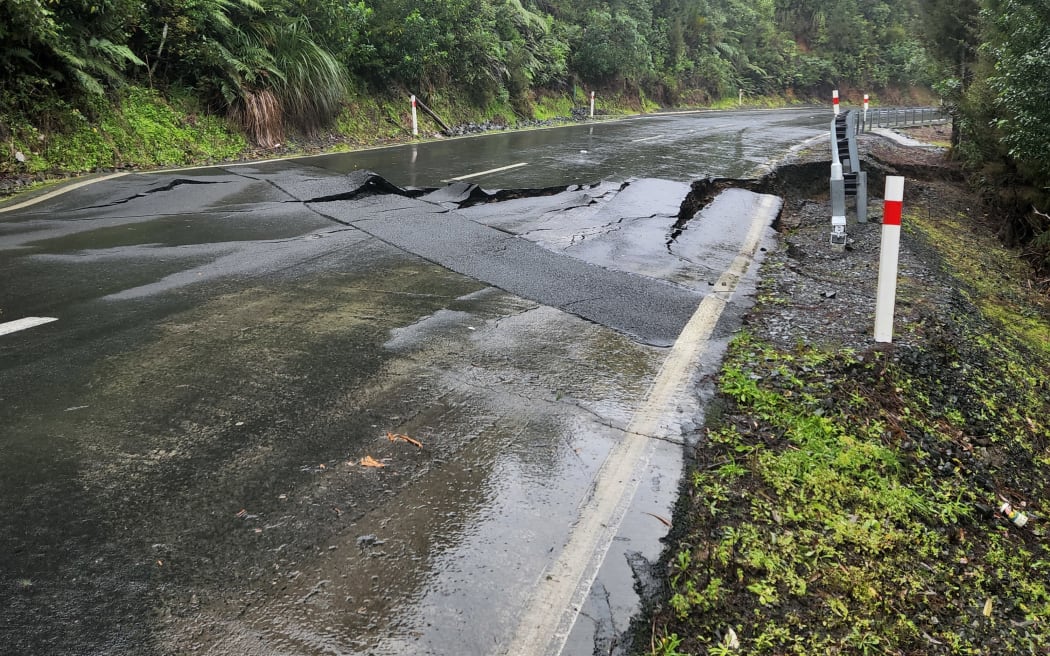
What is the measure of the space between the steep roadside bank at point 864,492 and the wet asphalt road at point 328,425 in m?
0.28

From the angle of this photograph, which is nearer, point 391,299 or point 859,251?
point 391,299

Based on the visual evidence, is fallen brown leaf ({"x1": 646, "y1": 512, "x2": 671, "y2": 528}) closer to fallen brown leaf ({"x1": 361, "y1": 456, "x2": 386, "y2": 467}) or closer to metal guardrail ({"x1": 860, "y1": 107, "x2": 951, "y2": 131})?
fallen brown leaf ({"x1": 361, "y1": 456, "x2": 386, "y2": 467})

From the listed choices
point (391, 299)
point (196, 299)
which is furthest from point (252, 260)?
point (391, 299)

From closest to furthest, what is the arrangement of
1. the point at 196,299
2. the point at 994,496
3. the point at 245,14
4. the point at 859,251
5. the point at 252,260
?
the point at 994,496, the point at 196,299, the point at 252,260, the point at 859,251, the point at 245,14

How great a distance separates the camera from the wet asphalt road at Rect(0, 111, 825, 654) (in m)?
2.47

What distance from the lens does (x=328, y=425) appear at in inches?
144

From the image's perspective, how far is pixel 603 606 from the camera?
2562 mm

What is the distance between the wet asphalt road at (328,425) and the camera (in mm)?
2475

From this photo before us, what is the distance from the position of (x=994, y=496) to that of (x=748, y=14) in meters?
45.2

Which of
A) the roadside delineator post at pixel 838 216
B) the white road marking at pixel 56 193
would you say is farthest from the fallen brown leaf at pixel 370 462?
the white road marking at pixel 56 193

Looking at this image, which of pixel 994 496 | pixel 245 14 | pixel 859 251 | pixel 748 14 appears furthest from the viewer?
pixel 748 14

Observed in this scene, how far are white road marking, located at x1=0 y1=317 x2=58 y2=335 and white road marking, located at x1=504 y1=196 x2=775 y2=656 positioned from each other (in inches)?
160

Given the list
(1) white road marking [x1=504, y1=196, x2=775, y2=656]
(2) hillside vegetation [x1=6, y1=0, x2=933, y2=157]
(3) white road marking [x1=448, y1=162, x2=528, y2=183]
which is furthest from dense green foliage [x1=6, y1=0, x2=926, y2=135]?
(1) white road marking [x1=504, y1=196, x2=775, y2=656]

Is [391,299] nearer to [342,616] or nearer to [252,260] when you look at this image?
[252,260]
